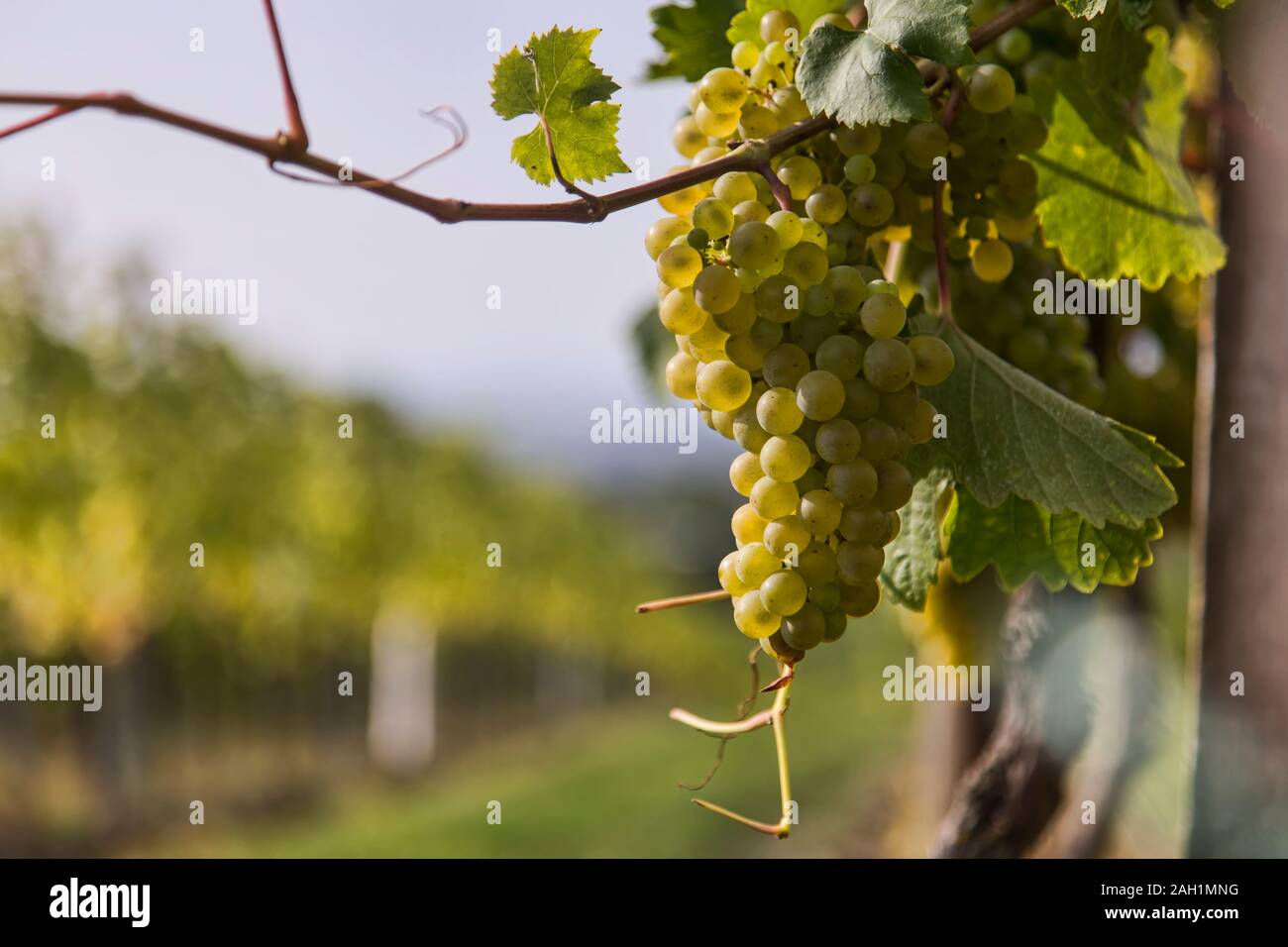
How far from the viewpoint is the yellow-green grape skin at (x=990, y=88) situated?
668 millimetres

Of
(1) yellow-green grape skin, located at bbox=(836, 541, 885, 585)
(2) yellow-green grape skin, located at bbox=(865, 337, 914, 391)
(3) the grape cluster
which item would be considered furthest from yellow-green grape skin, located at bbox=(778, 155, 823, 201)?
(1) yellow-green grape skin, located at bbox=(836, 541, 885, 585)

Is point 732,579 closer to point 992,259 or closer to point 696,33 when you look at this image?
point 992,259

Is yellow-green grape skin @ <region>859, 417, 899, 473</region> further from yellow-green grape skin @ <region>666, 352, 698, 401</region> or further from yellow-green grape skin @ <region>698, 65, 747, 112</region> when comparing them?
yellow-green grape skin @ <region>698, 65, 747, 112</region>

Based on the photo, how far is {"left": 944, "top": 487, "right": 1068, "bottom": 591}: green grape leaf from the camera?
77 centimetres

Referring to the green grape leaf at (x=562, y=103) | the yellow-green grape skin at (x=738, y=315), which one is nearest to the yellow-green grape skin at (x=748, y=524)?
the yellow-green grape skin at (x=738, y=315)

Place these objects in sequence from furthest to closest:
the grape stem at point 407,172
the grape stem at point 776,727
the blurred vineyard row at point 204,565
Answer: the blurred vineyard row at point 204,565 < the grape stem at point 776,727 < the grape stem at point 407,172

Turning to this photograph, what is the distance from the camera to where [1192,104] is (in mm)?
994

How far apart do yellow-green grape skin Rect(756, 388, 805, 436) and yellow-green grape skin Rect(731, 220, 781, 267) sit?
7 centimetres

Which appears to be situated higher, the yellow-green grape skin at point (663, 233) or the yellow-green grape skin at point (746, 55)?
the yellow-green grape skin at point (746, 55)

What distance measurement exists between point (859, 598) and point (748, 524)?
0.08 m

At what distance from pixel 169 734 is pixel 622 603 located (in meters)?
8.28

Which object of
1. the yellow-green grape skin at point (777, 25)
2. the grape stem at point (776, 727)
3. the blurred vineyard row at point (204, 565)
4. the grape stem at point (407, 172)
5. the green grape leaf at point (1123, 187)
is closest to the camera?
the grape stem at point (407, 172)

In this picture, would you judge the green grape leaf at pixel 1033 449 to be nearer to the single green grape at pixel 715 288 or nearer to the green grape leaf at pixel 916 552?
the green grape leaf at pixel 916 552

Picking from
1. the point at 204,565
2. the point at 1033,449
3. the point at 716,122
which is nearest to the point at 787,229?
the point at 716,122
